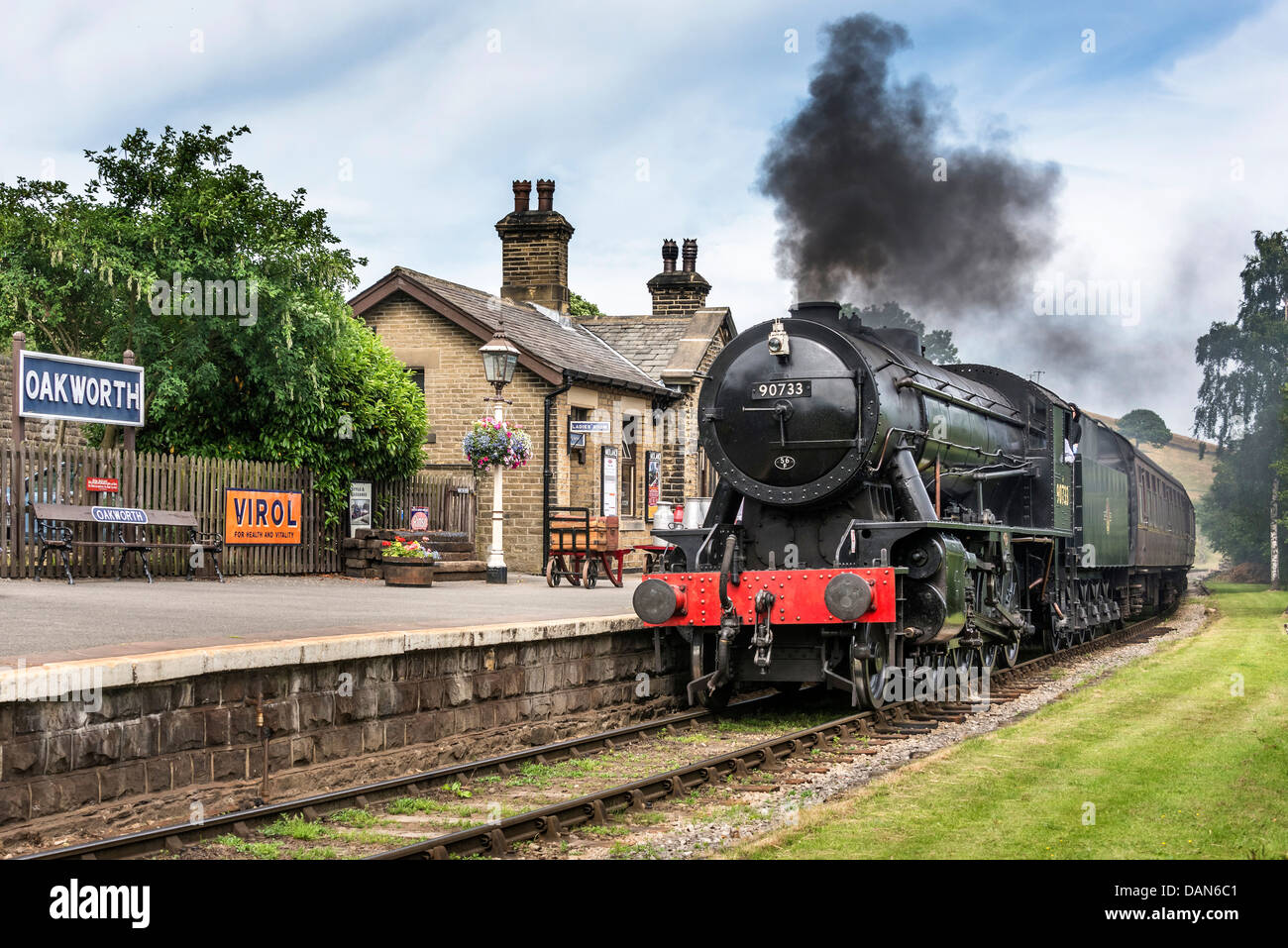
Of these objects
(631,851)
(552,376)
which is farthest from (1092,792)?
(552,376)

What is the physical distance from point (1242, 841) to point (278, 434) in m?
15.8

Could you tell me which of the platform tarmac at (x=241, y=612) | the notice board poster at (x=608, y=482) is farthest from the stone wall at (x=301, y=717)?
the notice board poster at (x=608, y=482)

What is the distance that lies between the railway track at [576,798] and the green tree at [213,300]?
9.59m

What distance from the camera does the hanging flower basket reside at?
19172 millimetres

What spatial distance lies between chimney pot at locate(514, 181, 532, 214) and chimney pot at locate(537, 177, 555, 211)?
0.24 meters

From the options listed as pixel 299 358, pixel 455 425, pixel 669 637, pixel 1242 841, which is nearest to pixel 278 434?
pixel 299 358

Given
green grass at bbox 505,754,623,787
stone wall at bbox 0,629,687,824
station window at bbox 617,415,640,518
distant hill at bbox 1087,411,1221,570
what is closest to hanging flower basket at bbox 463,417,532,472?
station window at bbox 617,415,640,518

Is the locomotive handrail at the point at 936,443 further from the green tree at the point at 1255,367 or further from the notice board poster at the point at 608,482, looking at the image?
the green tree at the point at 1255,367

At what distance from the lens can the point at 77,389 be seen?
51.5 ft

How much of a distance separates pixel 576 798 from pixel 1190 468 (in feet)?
347

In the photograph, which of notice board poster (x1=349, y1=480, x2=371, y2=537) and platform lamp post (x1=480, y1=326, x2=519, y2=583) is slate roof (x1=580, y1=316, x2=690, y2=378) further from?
platform lamp post (x1=480, y1=326, x2=519, y2=583)

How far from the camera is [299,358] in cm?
1895
